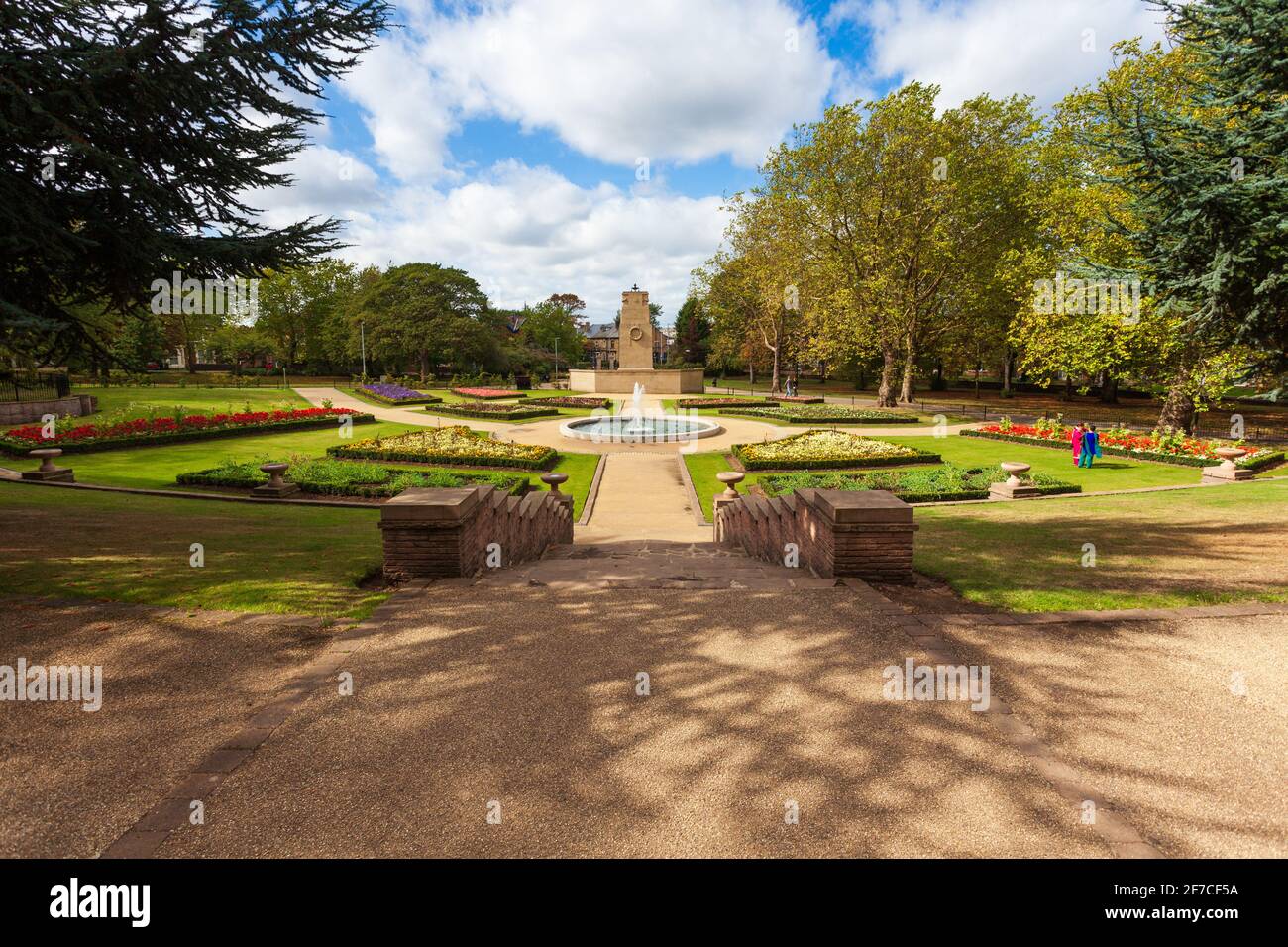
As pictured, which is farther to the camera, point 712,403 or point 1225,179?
point 712,403

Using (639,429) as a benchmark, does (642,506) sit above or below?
below

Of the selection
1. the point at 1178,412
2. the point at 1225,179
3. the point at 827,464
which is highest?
the point at 1225,179

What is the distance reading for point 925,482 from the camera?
16.7 m

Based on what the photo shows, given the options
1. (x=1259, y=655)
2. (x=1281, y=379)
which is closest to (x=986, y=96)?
(x=1281, y=379)

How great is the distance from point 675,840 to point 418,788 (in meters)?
1.45

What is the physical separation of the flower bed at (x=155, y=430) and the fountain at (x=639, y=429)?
12273 mm

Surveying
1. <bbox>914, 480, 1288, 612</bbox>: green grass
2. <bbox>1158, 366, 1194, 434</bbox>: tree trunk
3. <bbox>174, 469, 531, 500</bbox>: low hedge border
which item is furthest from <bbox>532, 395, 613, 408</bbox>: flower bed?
<bbox>914, 480, 1288, 612</bbox>: green grass

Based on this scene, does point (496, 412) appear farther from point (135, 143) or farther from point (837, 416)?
point (135, 143)

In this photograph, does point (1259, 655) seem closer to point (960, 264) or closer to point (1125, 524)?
point (1125, 524)

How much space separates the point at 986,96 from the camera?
3516 cm

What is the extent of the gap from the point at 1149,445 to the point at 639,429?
19.8 meters

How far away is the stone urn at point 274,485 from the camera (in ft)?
50.9

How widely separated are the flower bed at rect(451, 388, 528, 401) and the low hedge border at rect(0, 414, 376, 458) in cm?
1511

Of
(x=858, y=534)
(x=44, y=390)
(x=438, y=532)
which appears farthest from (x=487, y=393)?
(x=858, y=534)
